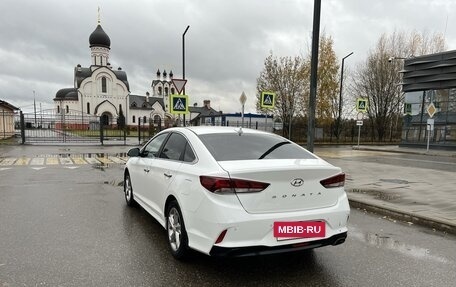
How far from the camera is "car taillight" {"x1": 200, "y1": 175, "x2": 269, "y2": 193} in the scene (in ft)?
11.1

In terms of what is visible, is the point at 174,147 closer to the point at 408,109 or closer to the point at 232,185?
the point at 232,185

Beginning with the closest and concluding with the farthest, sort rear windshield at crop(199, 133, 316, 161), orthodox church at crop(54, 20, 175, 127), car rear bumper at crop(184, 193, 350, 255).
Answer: car rear bumper at crop(184, 193, 350, 255) → rear windshield at crop(199, 133, 316, 161) → orthodox church at crop(54, 20, 175, 127)

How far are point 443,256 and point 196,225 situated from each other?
3260 millimetres

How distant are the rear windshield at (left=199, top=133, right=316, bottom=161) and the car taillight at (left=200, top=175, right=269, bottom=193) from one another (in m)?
0.42

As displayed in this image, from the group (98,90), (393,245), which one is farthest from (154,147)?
(98,90)

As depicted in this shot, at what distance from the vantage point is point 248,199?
340 centimetres

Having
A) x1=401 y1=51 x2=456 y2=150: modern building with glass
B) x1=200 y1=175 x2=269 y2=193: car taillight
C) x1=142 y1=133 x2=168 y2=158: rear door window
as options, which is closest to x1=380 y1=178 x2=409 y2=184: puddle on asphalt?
x1=142 y1=133 x2=168 y2=158: rear door window

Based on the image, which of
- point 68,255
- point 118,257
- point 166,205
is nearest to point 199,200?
point 166,205

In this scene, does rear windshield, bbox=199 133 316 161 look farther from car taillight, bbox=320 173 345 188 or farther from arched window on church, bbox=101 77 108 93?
arched window on church, bbox=101 77 108 93

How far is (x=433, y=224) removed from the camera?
559 cm

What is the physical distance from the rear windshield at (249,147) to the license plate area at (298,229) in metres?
0.83

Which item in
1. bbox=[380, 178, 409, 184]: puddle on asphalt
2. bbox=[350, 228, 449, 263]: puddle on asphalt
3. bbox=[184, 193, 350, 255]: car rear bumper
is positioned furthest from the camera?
bbox=[380, 178, 409, 184]: puddle on asphalt

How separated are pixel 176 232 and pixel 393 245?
3.04 m

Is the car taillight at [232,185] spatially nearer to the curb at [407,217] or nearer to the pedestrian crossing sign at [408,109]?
the curb at [407,217]
